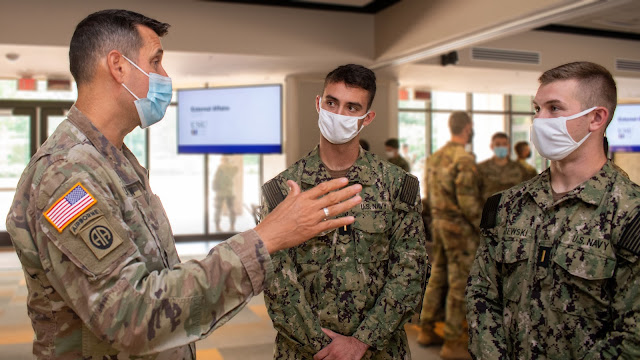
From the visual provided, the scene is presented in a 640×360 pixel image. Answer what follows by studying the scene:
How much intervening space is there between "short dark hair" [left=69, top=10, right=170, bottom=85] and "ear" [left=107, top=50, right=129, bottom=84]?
12 millimetres

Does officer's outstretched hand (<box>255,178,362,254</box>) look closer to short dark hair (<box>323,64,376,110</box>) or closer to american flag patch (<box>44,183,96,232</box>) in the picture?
american flag patch (<box>44,183,96,232</box>)

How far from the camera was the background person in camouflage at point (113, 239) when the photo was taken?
1.06 m

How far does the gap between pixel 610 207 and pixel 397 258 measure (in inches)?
29.3

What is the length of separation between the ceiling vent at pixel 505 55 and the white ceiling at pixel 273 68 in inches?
10.6

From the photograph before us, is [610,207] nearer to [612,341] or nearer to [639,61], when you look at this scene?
[612,341]

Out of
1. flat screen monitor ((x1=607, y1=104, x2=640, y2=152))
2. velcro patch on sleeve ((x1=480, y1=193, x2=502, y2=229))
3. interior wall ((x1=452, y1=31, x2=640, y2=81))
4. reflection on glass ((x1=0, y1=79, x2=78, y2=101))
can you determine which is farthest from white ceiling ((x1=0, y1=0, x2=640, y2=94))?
velcro patch on sleeve ((x1=480, y1=193, x2=502, y2=229))

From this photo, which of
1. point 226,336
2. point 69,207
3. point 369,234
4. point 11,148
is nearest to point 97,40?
point 69,207

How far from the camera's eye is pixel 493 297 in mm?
1727

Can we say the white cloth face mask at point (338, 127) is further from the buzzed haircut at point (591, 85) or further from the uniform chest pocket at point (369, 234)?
the buzzed haircut at point (591, 85)

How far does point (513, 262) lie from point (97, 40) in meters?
1.33

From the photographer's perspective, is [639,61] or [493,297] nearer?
[493,297]

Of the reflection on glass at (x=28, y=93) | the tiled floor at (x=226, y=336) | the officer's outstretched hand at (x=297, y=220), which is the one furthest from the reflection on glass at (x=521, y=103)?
the officer's outstretched hand at (x=297, y=220)

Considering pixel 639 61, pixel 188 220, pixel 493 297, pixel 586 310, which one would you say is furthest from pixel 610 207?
pixel 188 220

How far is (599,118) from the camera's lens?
1643 mm
